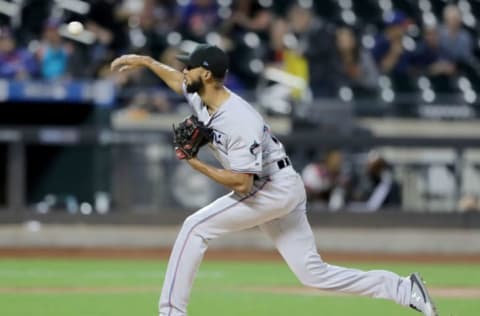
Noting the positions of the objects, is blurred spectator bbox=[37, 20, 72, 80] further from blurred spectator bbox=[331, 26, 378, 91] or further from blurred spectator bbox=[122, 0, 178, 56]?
blurred spectator bbox=[331, 26, 378, 91]

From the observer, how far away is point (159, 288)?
1102 centimetres

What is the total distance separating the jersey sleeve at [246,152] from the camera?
693 cm

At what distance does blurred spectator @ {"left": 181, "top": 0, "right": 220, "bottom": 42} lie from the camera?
17.5 metres

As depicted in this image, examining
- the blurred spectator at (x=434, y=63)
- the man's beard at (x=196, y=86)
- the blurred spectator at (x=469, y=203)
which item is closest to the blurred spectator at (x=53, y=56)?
→ the blurred spectator at (x=434, y=63)

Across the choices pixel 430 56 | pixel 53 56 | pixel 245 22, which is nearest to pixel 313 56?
pixel 245 22

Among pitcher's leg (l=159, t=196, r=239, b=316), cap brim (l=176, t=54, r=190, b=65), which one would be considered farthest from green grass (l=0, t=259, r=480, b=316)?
cap brim (l=176, t=54, r=190, b=65)

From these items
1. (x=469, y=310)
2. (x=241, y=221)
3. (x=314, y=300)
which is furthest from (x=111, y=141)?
(x=241, y=221)

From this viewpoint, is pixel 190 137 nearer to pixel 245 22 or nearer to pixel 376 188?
pixel 376 188

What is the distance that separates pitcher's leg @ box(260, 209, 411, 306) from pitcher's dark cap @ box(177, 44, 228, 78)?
102 centimetres

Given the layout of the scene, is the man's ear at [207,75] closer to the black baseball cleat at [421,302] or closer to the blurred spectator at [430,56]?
the black baseball cleat at [421,302]

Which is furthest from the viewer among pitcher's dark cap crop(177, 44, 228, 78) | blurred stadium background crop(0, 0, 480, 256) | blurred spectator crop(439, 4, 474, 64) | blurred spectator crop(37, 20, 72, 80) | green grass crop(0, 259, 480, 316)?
blurred spectator crop(439, 4, 474, 64)

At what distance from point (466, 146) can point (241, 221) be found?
8.32 metres

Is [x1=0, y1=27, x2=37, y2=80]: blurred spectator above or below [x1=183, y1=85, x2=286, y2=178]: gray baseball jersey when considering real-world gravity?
above

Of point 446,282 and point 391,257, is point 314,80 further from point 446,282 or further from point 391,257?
point 446,282
